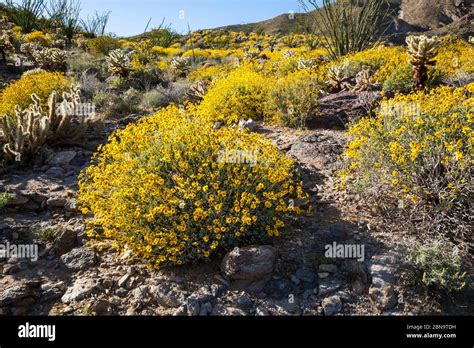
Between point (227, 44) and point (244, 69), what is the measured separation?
1964 centimetres

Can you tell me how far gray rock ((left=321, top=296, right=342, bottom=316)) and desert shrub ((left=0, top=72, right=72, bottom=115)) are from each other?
6778 millimetres

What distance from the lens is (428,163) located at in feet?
13.1

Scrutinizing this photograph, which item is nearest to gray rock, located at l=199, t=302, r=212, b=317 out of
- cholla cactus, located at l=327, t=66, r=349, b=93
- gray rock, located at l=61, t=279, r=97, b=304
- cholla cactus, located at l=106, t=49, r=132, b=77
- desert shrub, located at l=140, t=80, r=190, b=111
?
gray rock, located at l=61, t=279, r=97, b=304

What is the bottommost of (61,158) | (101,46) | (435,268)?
(435,268)

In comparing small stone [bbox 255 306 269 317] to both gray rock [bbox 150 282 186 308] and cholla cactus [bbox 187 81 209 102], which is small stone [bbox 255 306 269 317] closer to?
gray rock [bbox 150 282 186 308]

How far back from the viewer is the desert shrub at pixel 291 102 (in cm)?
725

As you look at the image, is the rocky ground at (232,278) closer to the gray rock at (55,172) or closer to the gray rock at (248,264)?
the gray rock at (248,264)

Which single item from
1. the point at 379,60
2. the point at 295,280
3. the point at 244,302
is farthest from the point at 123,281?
the point at 379,60

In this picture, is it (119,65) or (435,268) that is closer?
(435,268)

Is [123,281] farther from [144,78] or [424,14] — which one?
[424,14]

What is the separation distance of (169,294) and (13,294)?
4.50 feet

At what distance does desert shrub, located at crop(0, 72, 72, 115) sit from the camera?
768 cm

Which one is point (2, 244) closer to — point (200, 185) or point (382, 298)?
point (200, 185)
